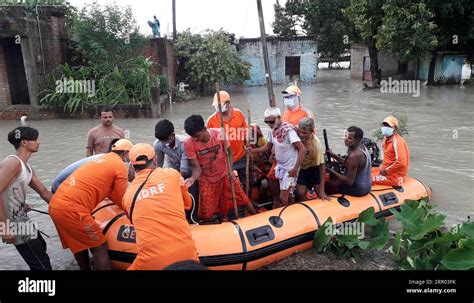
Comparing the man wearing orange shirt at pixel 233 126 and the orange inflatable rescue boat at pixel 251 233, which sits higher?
the man wearing orange shirt at pixel 233 126

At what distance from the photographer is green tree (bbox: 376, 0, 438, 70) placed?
17.8 m

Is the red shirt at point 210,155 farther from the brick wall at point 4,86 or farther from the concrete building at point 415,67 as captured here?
the concrete building at point 415,67

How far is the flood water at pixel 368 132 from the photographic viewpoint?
20.6 feet

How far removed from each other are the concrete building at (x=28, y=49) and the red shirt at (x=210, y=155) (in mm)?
11257

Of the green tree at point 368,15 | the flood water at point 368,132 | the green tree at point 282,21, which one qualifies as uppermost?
the green tree at point 282,21

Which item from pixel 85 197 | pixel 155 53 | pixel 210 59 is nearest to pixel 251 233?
pixel 85 197

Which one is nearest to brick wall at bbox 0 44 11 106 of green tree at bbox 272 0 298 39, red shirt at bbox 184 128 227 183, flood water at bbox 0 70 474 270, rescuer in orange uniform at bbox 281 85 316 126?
flood water at bbox 0 70 474 270

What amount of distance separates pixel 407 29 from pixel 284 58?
8.88m

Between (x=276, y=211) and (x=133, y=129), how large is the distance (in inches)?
329

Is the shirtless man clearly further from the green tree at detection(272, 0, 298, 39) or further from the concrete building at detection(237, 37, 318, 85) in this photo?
the green tree at detection(272, 0, 298, 39)

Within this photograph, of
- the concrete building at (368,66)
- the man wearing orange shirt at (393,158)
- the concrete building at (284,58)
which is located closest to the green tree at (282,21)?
the concrete building at (368,66)

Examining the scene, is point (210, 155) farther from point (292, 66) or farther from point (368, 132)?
point (292, 66)

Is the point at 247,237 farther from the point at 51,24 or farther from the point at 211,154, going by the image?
the point at 51,24
